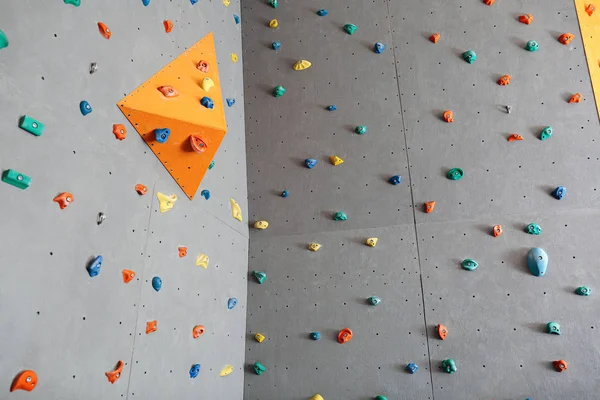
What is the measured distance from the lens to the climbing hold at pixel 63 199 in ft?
6.28

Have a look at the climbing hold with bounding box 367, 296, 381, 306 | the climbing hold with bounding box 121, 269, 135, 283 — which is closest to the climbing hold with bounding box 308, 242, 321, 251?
the climbing hold with bounding box 367, 296, 381, 306

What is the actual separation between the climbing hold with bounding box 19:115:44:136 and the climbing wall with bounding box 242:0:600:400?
2030 millimetres

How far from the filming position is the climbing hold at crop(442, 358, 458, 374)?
309 cm

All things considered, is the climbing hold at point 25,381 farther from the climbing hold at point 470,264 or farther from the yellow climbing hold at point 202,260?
the climbing hold at point 470,264

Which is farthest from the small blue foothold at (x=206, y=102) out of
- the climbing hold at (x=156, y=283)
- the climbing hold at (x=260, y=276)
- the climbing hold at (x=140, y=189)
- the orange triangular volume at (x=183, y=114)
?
the climbing hold at (x=260, y=276)

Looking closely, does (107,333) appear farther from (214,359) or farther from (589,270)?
(589,270)

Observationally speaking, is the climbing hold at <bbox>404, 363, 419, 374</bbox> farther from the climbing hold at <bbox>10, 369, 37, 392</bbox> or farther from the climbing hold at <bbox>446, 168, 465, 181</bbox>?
the climbing hold at <bbox>10, 369, 37, 392</bbox>

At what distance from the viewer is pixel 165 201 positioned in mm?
2662

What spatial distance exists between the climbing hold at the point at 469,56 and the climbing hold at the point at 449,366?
2070 millimetres

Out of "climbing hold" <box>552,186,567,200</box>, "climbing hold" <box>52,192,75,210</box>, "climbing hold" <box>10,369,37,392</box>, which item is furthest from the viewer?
"climbing hold" <box>552,186,567,200</box>

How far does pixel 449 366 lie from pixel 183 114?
2.21 metres

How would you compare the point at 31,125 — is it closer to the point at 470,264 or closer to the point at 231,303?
the point at 231,303

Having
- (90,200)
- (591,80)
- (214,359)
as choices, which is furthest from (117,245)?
(591,80)

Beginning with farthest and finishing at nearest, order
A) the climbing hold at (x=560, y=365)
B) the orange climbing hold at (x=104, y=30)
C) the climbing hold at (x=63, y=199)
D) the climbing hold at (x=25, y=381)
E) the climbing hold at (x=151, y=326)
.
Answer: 1. the climbing hold at (x=560, y=365)
2. the climbing hold at (x=151, y=326)
3. the orange climbing hold at (x=104, y=30)
4. the climbing hold at (x=63, y=199)
5. the climbing hold at (x=25, y=381)
